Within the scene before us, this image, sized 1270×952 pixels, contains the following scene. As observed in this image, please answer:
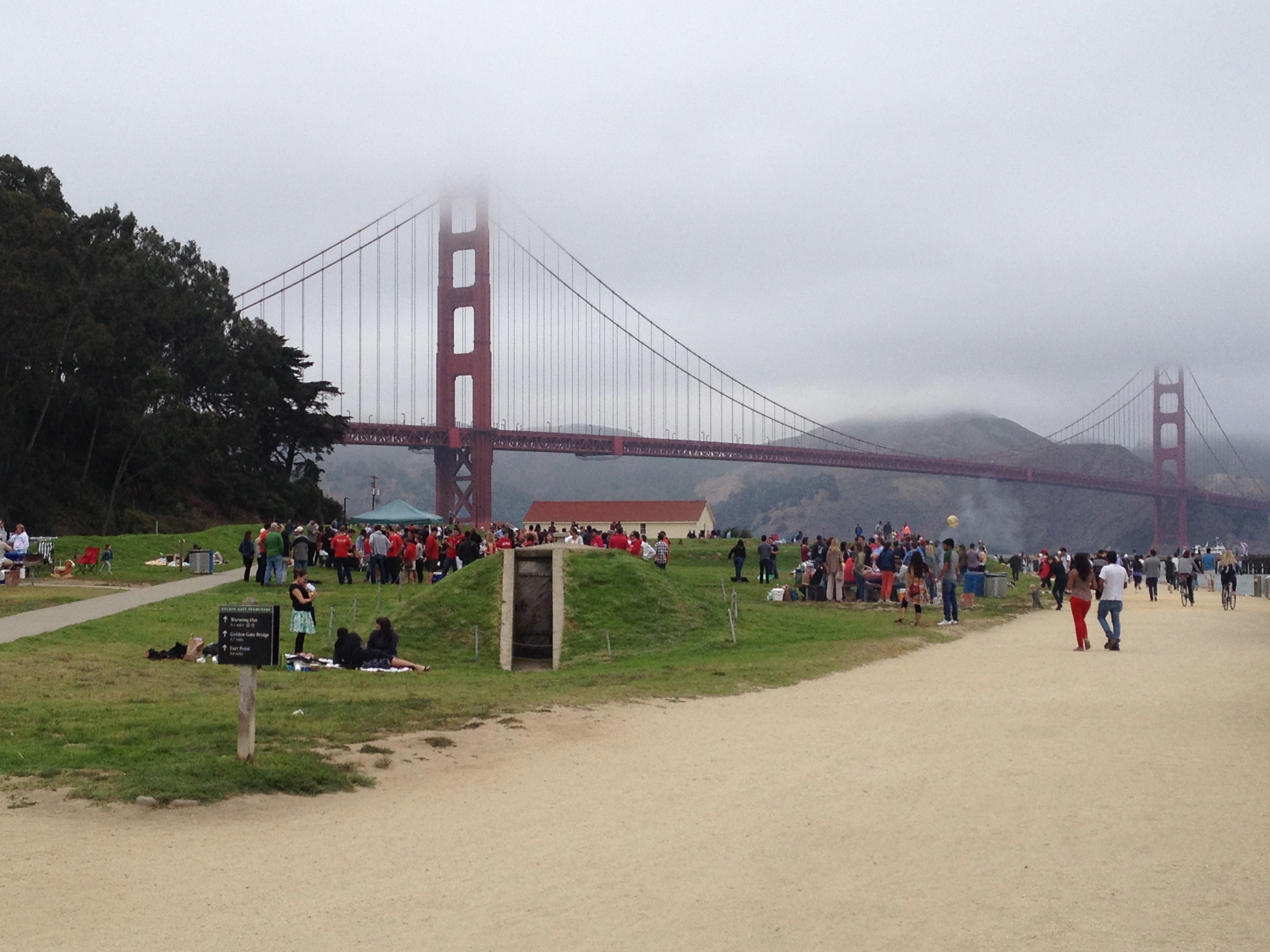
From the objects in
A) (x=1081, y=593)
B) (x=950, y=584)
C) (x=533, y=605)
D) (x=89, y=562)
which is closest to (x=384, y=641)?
(x=533, y=605)

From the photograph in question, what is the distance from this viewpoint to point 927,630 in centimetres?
2119

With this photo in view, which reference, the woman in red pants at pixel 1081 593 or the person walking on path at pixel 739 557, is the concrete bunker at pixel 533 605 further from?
the person walking on path at pixel 739 557

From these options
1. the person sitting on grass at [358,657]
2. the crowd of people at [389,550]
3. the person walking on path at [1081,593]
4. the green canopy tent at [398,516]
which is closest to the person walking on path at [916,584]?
the person walking on path at [1081,593]

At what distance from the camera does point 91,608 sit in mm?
21594

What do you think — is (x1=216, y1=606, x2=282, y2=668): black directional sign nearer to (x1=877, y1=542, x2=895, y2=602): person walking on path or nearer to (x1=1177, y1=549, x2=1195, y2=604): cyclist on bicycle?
(x1=877, y1=542, x2=895, y2=602): person walking on path

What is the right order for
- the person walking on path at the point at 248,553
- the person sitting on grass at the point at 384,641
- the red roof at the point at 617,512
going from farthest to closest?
the red roof at the point at 617,512
the person walking on path at the point at 248,553
the person sitting on grass at the point at 384,641

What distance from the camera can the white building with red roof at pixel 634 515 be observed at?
80.1 metres

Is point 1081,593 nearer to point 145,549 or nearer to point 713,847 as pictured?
point 713,847

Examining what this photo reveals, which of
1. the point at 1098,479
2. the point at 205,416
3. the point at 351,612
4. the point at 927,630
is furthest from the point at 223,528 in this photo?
the point at 1098,479

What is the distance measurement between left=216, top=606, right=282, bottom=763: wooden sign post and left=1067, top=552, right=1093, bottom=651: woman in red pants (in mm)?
12622

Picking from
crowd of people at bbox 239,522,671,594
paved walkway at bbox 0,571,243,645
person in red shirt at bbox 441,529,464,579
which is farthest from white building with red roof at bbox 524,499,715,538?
paved walkway at bbox 0,571,243,645

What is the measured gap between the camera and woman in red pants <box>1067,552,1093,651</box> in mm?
18000

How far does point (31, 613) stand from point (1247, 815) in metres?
18.5

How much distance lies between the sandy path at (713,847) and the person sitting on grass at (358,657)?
16.3 ft
